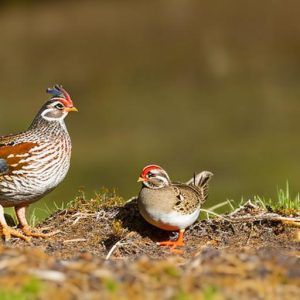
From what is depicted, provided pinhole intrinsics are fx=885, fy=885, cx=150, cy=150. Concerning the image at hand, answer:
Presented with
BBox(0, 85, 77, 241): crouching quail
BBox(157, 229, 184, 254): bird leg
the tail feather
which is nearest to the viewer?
BBox(157, 229, 184, 254): bird leg

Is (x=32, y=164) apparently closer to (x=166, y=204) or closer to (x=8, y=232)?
(x=8, y=232)

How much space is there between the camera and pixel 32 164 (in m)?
8.03

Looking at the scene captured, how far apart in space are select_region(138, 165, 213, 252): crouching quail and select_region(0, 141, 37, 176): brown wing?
1.10 m

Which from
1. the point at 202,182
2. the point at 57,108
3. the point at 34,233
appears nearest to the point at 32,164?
the point at 34,233

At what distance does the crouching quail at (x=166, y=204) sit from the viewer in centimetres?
769

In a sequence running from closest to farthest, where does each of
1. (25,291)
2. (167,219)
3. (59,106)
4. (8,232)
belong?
(25,291), (167,219), (8,232), (59,106)

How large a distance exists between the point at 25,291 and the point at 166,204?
2.70m

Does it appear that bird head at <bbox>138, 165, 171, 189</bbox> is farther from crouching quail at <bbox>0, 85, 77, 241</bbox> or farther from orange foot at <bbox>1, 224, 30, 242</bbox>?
orange foot at <bbox>1, 224, 30, 242</bbox>

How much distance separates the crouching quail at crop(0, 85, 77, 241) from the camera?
802 cm

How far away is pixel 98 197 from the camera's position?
8805mm

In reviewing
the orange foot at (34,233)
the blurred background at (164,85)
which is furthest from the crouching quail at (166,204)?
the blurred background at (164,85)

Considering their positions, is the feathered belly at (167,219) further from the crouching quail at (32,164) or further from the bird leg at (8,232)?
the bird leg at (8,232)

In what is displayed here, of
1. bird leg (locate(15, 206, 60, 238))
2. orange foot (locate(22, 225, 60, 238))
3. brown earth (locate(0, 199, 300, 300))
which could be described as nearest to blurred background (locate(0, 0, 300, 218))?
bird leg (locate(15, 206, 60, 238))

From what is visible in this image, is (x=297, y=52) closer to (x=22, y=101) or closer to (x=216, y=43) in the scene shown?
(x=216, y=43)
